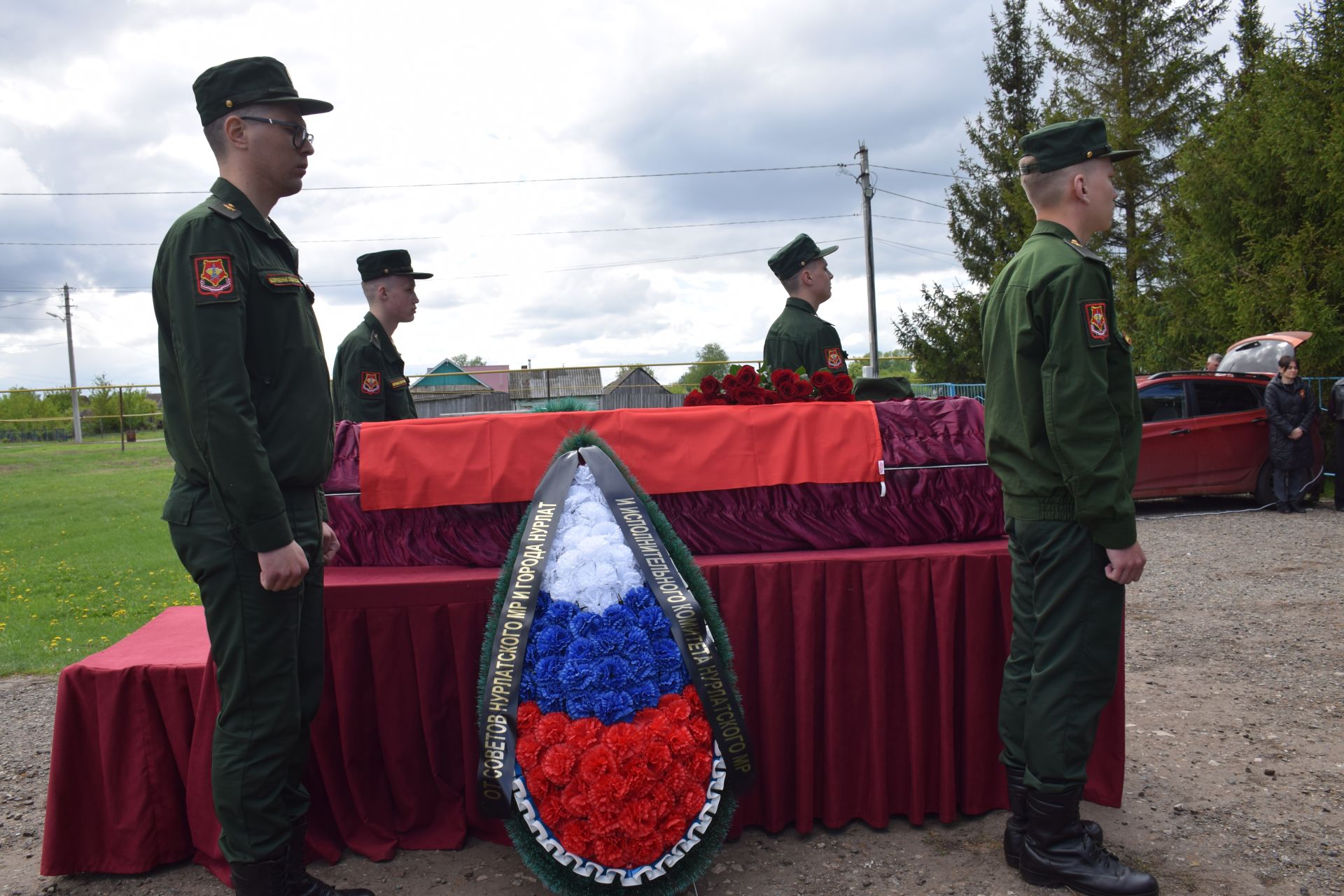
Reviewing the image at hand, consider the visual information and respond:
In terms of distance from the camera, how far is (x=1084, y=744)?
2.50 metres

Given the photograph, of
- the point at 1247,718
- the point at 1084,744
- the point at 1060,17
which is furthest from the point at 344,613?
the point at 1060,17

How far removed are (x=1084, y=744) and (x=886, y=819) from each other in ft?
2.43

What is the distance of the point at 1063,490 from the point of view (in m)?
2.47

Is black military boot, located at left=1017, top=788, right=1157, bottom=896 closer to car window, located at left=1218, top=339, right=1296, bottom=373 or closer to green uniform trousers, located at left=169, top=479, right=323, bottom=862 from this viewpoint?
green uniform trousers, located at left=169, top=479, right=323, bottom=862

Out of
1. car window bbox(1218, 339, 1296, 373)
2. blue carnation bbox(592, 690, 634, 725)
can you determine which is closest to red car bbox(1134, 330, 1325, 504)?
car window bbox(1218, 339, 1296, 373)

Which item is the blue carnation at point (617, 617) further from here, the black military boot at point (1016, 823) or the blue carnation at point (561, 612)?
the black military boot at point (1016, 823)

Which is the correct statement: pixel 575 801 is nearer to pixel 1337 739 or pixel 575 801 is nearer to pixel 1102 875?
pixel 1102 875

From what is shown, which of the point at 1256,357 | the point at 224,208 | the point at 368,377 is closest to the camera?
the point at 224,208

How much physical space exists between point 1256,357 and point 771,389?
10.7 metres

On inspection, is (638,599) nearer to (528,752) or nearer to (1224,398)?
(528,752)

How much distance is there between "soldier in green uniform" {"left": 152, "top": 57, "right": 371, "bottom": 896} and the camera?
2.12m

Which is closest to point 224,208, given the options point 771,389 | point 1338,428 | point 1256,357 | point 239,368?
point 239,368

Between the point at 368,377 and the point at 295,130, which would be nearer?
the point at 295,130

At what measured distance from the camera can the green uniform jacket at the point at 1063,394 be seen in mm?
2357
